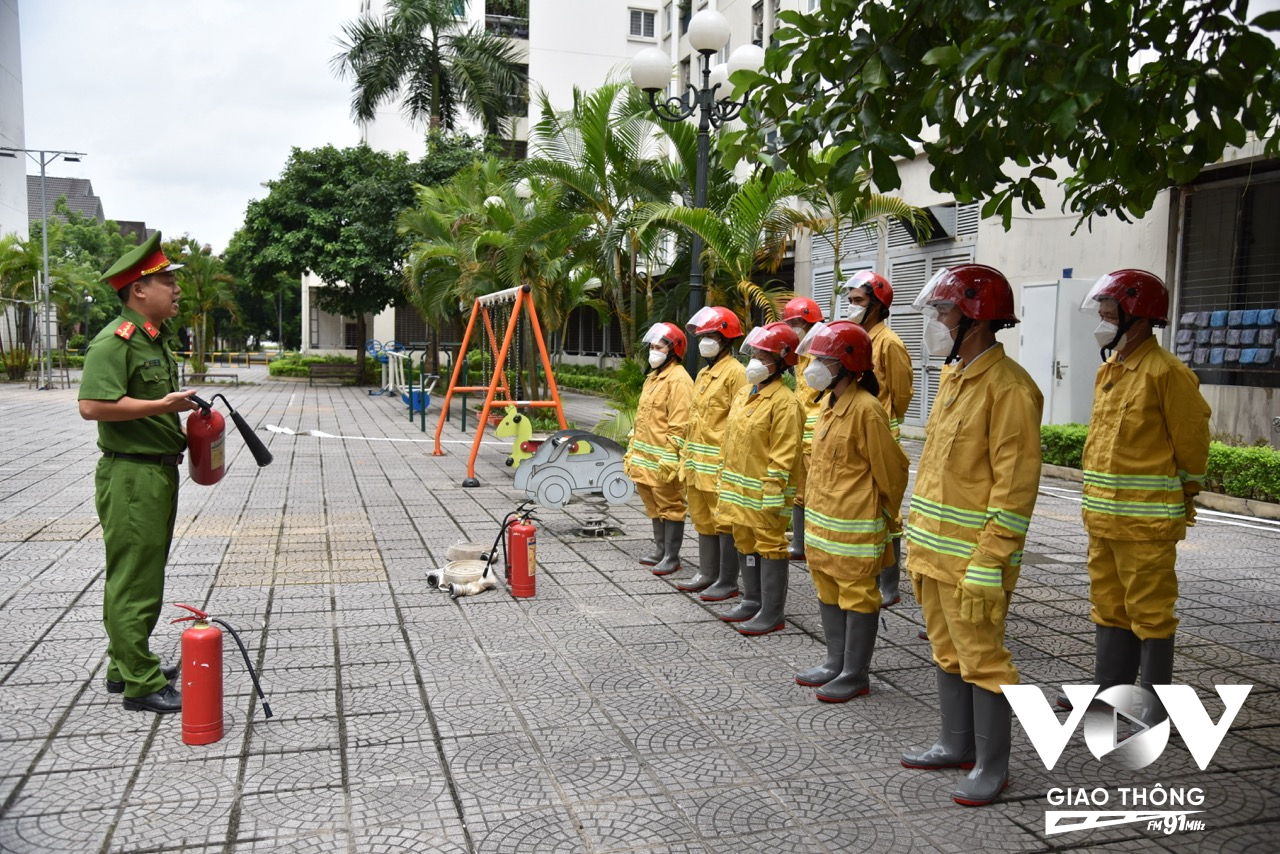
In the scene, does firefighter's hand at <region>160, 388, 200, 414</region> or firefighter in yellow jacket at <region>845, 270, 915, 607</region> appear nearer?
firefighter's hand at <region>160, 388, 200, 414</region>

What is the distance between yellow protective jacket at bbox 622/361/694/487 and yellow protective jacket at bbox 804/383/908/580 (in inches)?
98.4

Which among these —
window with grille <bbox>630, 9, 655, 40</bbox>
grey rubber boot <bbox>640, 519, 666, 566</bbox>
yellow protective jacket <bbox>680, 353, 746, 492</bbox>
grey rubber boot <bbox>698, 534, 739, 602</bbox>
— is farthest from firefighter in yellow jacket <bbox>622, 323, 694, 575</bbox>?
window with grille <bbox>630, 9, 655, 40</bbox>

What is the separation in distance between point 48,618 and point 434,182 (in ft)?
89.5

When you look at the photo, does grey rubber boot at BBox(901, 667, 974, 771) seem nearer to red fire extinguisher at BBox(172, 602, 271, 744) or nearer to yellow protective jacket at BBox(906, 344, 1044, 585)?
yellow protective jacket at BBox(906, 344, 1044, 585)

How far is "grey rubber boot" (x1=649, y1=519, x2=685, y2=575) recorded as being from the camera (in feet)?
24.4

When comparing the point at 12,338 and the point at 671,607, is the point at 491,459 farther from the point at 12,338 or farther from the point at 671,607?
the point at 12,338

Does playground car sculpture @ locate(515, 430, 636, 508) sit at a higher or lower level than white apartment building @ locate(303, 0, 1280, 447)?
lower

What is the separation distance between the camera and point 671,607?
646 cm

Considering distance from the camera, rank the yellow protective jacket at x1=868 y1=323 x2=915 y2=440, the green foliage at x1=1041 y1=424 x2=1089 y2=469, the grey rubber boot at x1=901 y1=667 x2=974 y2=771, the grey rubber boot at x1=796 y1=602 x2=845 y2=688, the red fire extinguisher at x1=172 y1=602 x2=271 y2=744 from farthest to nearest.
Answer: the green foliage at x1=1041 y1=424 x2=1089 y2=469 < the yellow protective jacket at x1=868 y1=323 x2=915 y2=440 < the grey rubber boot at x1=796 y1=602 x2=845 y2=688 < the red fire extinguisher at x1=172 y1=602 x2=271 y2=744 < the grey rubber boot at x1=901 y1=667 x2=974 y2=771

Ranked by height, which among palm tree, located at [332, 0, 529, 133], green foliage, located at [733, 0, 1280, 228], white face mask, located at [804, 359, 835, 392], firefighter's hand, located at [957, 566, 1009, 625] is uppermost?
palm tree, located at [332, 0, 529, 133]

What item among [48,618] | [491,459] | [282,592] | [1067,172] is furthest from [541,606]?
[1067,172]

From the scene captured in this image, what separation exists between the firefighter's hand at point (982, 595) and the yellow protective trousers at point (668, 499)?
12.3 ft

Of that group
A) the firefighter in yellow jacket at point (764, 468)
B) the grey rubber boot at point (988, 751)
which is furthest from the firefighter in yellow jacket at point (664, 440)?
the grey rubber boot at point (988, 751)

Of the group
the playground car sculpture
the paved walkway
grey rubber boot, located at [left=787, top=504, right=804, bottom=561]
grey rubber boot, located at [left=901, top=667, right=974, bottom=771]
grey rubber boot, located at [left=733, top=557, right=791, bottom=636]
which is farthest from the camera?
the playground car sculpture
